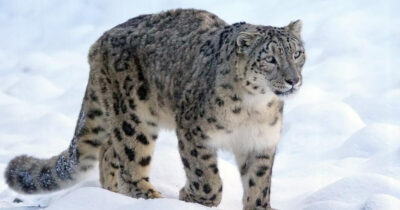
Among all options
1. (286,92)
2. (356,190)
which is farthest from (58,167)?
(286,92)

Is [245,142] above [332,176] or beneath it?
above

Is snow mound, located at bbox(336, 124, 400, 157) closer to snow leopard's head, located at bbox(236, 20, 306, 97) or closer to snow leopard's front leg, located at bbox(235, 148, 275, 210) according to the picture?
snow leopard's front leg, located at bbox(235, 148, 275, 210)

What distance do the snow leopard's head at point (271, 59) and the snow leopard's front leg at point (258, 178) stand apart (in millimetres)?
732

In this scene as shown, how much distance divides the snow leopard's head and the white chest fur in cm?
16

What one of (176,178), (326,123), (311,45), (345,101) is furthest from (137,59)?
(311,45)

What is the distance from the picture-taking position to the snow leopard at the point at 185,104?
258 inches

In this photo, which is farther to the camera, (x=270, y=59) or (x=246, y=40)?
(x=246, y=40)

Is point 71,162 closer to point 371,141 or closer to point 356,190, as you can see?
point 356,190

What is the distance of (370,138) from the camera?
10.2m

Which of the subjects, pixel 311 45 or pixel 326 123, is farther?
pixel 311 45

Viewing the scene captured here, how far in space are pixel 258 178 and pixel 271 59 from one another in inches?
44.1

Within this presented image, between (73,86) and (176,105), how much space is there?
32.8 feet

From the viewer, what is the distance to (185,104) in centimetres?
704

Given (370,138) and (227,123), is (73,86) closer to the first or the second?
(370,138)
